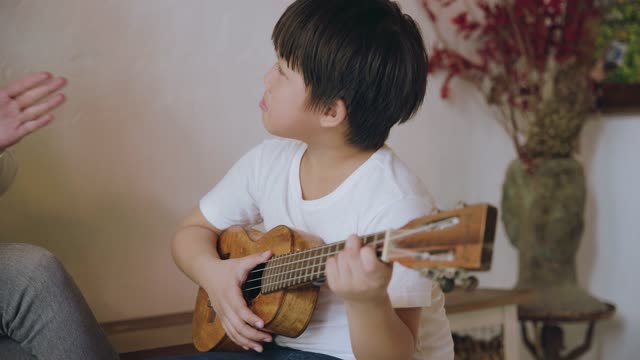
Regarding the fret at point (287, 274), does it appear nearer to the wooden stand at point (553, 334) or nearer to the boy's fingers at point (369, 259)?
the boy's fingers at point (369, 259)

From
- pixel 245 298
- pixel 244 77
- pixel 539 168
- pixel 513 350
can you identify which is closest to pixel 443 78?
pixel 539 168

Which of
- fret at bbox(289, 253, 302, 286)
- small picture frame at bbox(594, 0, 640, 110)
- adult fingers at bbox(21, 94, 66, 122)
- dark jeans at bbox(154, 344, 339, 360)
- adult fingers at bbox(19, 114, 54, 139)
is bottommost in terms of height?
dark jeans at bbox(154, 344, 339, 360)

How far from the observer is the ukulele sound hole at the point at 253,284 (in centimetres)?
122

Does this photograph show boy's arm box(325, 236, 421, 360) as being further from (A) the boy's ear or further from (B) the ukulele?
(A) the boy's ear

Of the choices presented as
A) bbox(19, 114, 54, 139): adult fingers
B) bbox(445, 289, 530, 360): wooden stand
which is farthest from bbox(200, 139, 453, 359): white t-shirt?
bbox(445, 289, 530, 360): wooden stand

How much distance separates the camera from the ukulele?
2.67 feet

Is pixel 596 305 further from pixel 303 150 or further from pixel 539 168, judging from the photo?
pixel 303 150

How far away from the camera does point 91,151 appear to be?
5.75ft

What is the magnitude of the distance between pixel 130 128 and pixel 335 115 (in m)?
0.72

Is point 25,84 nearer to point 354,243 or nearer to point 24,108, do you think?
point 24,108

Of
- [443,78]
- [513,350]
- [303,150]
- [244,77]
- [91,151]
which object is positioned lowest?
[513,350]

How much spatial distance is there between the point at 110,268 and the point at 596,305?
146 centimetres

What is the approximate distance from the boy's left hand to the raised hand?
0.64 m

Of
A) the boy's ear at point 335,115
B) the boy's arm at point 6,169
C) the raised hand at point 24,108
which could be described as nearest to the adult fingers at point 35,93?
the raised hand at point 24,108
